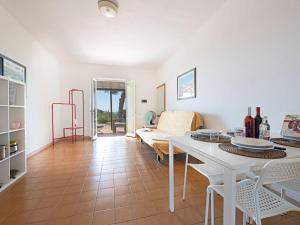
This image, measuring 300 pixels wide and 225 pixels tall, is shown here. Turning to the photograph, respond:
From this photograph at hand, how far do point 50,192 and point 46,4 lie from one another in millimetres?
2517

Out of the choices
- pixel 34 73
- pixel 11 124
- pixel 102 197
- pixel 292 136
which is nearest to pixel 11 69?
pixel 34 73

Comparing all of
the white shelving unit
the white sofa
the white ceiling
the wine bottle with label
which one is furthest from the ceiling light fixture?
the wine bottle with label

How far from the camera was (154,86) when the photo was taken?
567cm

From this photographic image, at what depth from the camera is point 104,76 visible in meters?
5.20

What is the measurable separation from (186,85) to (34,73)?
333cm

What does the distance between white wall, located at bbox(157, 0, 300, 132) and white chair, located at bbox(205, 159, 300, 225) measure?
1.01 m

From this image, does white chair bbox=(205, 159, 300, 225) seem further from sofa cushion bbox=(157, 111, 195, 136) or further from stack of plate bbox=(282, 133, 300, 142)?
sofa cushion bbox=(157, 111, 195, 136)

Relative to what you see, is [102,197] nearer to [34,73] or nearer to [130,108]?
[34,73]

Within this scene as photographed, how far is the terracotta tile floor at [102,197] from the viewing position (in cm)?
131

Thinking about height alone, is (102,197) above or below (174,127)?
below

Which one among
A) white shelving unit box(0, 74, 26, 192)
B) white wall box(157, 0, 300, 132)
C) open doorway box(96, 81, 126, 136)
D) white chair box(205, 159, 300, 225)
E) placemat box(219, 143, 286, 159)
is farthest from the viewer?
open doorway box(96, 81, 126, 136)

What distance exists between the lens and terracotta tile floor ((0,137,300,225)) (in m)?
1.31

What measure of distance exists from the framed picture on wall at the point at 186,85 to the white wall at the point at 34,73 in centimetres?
325

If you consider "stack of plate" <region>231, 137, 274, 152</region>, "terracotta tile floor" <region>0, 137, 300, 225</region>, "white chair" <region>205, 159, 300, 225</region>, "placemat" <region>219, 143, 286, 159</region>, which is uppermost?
"stack of plate" <region>231, 137, 274, 152</region>
